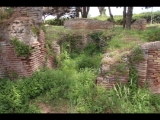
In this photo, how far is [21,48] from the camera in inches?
265

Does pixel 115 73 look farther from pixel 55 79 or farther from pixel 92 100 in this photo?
pixel 55 79

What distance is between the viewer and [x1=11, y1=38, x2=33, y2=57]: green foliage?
673 centimetres

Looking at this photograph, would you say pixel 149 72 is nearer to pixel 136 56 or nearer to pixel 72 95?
pixel 136 56

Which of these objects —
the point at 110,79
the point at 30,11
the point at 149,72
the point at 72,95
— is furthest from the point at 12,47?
the point at 149,72

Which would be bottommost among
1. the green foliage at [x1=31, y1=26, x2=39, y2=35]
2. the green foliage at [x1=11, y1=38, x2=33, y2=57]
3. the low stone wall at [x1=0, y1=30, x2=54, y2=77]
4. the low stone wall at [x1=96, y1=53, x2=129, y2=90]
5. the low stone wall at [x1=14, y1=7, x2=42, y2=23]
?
the low stone wall at [x1=96, y1=53, x2=129, y2=90]

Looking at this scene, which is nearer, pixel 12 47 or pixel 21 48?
pixel 21 48

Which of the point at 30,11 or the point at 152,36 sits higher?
the point at 30,11

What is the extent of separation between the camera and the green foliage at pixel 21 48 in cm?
673

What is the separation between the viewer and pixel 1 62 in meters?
7.00

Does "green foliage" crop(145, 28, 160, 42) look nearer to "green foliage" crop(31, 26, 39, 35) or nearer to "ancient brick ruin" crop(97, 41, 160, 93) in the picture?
"ancient brick ruin" crop(97, 41, 160, 93)

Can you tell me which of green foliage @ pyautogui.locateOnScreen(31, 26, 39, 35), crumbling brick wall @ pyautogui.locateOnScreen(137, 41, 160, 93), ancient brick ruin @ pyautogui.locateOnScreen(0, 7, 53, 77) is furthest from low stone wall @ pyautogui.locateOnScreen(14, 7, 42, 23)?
crumbling brick wall @ pyautogui.locateOnScreen(137, 41, 160, 93)

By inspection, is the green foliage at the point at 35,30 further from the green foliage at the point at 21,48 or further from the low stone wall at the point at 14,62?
the green foliage at the point at 21,48

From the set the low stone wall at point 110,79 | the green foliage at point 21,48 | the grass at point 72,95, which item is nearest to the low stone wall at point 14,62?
the green foliage at point 21,48

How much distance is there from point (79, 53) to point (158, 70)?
4.68 m
